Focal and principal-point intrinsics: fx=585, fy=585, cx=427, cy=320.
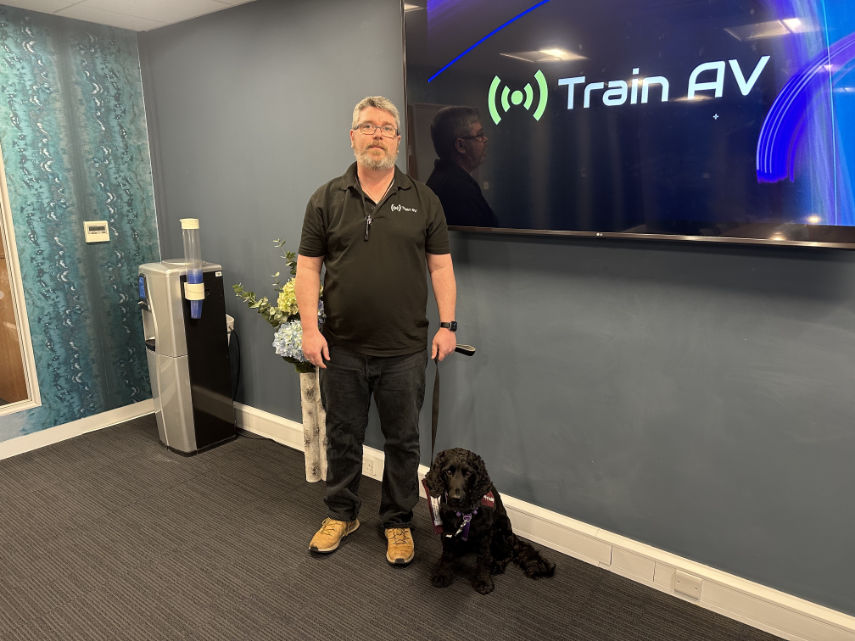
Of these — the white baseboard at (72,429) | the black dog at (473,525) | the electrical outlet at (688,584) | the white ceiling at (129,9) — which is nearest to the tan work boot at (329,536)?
the black dog at (473,525)

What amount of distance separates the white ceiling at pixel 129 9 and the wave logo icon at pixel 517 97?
153cm

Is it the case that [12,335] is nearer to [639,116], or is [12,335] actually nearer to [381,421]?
[381,421]

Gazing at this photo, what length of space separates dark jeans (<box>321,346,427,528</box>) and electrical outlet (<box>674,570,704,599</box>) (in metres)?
0.99

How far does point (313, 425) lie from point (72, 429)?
159 centimetres

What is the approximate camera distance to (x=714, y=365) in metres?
1.87

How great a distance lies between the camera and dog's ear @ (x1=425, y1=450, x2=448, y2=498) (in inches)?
79.2

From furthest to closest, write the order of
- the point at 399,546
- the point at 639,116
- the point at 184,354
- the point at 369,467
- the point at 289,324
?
the point at 184,354
the point at 369,467
the point at 289,324
the point at 399,546
the point at 639,116

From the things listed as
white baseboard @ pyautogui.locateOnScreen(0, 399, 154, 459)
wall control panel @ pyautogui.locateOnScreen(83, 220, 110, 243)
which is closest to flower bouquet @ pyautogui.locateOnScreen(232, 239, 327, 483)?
wall control panel @ pyautogui.locateOnScreen(83, 220, 110, 243)

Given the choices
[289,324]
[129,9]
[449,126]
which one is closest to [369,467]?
[289,324]

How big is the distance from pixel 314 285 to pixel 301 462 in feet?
4.20

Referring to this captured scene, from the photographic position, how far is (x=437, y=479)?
6.61 feet

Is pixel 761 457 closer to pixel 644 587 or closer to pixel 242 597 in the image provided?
pixel 644 587

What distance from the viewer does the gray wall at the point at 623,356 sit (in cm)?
174

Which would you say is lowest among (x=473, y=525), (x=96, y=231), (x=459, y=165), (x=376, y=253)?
(x=473, y=525)
